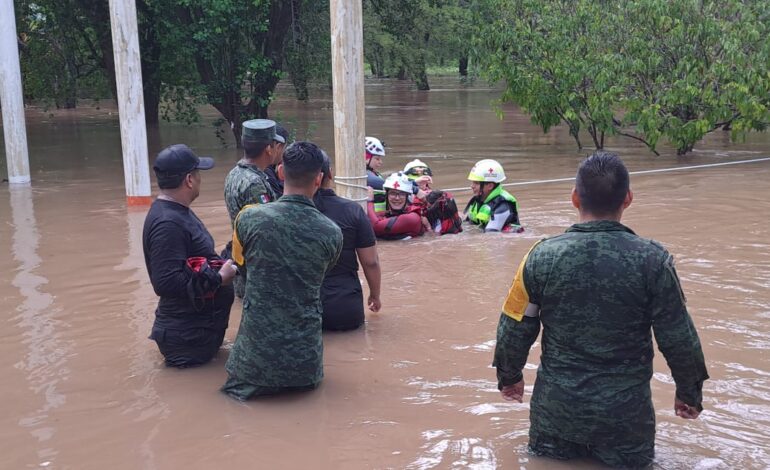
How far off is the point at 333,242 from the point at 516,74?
13.1m

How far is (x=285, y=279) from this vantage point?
196 inches

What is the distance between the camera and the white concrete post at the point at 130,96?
1248 centimetres

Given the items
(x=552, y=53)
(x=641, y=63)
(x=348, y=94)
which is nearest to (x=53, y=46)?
(x=552, y=53)

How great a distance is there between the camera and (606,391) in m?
3.80

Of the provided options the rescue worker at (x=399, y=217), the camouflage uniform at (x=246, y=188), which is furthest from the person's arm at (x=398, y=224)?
the camouflage uniform at (x=246, y=188)

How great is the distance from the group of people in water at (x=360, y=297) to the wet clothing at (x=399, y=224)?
2.82 metres

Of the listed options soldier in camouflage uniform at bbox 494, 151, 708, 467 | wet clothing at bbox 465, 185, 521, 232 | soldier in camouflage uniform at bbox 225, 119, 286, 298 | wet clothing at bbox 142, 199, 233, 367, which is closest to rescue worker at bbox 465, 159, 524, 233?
wet clothing at bbox 465, 185, 521, 232

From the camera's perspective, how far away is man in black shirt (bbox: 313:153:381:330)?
20.5 ft

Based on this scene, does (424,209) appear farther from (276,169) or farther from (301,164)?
(301,164)

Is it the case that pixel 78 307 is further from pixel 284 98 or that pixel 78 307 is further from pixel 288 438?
pixel 284 98

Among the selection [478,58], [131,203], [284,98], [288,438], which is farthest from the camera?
[284,98]

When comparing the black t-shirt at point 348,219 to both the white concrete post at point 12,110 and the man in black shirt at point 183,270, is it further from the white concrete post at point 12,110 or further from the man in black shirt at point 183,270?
the white concrete post at point 12,110

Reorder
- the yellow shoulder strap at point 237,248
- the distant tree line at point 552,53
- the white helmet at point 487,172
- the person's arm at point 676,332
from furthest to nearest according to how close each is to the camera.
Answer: the distant tree line at point 552,53
the white helmet at point 487,172
the yellow shoulder strap at point 237,248
the person's arm at point 676,332

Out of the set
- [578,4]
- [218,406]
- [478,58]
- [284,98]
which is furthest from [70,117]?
[218,406]
